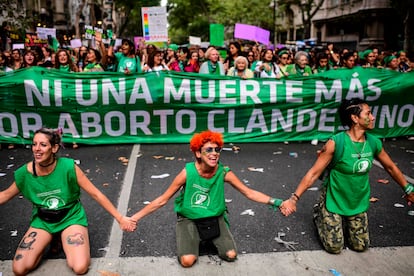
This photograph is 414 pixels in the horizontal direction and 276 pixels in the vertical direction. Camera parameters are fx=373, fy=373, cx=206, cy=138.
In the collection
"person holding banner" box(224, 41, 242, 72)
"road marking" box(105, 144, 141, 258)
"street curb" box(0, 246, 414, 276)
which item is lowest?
"street curb" box(0, 246, 414, 276)

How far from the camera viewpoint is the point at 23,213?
4.46 meters

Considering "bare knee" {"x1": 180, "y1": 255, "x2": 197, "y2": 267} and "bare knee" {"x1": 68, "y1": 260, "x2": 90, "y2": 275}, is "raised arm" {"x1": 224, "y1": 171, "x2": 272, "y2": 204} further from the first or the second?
"bare knee" {"x1": 68, "y1": 260, "x2": 90, "y2": 275}

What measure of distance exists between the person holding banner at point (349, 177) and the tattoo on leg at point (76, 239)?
1.93m

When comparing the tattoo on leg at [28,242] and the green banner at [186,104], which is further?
the green banner at [186,104]

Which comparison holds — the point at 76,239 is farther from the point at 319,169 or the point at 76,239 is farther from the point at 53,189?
the point at 319,169

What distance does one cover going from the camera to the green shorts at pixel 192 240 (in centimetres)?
339

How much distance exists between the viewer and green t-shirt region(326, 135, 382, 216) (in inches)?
139

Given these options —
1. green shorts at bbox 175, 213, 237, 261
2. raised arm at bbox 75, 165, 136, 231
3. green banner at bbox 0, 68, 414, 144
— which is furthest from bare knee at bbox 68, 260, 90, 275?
green banner at bbox 0, 68, 414, 144

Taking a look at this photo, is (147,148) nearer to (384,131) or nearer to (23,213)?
(23,213)

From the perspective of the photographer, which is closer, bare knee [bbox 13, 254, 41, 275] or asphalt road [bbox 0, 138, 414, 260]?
bare knee [bbox 13, 254, 41, 275]

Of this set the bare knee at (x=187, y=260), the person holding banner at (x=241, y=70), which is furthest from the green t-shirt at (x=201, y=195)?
the person holding banner at (x=241, y=70)

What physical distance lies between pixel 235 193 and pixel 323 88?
12.1 feet

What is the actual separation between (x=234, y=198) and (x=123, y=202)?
146 centimetres

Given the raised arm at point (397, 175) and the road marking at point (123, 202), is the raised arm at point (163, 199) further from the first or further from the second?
the raised arm at point (397, 175)
